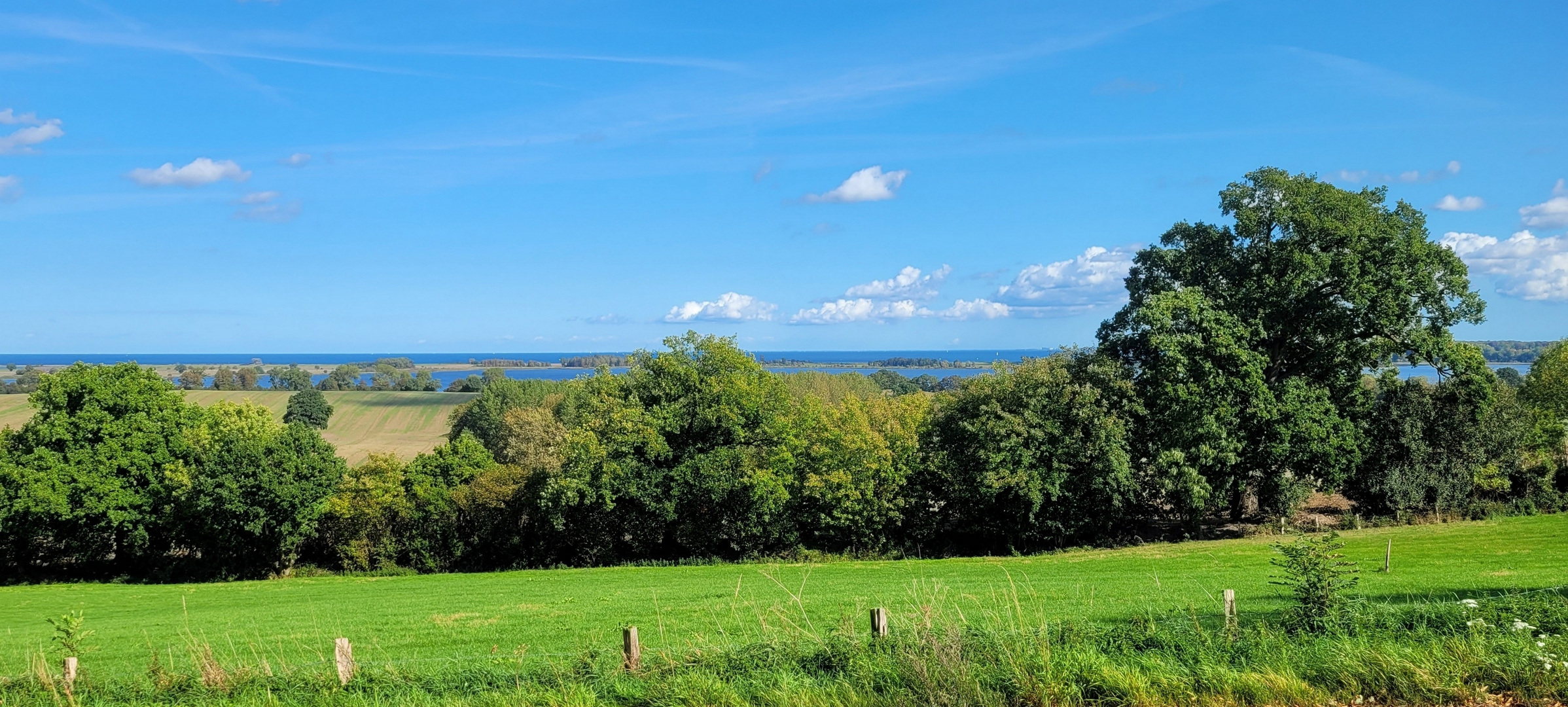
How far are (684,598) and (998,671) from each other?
17191 millimetres

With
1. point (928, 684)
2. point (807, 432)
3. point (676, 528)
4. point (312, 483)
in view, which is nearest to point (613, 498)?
point (676, 528)

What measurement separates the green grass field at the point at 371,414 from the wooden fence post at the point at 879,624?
89.9m

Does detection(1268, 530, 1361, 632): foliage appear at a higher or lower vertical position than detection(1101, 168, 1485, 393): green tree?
lower

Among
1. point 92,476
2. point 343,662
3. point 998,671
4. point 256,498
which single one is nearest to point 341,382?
point 92,476

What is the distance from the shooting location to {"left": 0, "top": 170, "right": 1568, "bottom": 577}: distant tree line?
36.6 metres

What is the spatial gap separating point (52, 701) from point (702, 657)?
295 inches

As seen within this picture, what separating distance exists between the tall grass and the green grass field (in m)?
87.2

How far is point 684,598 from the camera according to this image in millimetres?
24859

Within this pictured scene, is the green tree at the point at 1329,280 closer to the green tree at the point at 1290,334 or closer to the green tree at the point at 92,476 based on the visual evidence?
the green tree at the point at 1290,334

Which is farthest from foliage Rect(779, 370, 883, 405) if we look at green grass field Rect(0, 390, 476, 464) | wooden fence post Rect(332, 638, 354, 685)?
wooden fence post Rect(332, 638, 354, 685)

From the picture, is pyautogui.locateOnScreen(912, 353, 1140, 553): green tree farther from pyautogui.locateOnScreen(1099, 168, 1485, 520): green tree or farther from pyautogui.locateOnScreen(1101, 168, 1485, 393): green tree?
pyautogui.locateOnScreen(1101, 168, 1485, 393): green tree

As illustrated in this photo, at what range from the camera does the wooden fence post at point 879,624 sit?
9.74 meters

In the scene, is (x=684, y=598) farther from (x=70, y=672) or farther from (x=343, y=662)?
(x=70, y=672)

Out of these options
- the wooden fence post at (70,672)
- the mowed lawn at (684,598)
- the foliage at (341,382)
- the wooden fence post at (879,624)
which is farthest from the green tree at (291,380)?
the wooden fence post at (879,624)
